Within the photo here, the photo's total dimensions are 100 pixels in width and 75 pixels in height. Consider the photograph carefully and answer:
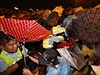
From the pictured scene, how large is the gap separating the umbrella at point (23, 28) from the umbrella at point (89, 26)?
1013 mm

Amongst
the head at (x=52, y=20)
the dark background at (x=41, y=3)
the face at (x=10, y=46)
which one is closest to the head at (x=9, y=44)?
the face at (x=10, y=46)

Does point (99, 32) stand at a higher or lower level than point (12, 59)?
higher

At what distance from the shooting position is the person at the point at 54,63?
288cm

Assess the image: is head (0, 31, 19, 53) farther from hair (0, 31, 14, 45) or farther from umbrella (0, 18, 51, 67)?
umbrella (0, 18, 51, 67)

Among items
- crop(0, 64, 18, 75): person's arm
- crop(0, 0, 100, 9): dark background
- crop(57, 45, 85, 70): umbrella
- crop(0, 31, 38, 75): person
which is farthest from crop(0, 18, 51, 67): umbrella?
crop(0, 0, 100, 9): dark background

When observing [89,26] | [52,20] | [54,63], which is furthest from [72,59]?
[52,20]

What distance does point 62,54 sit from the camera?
2992 mm

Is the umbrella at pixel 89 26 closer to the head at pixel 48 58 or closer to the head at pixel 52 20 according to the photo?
the head at pixel 48 58

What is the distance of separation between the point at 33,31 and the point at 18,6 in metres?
7.63

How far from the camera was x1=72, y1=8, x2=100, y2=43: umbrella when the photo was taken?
3.23m

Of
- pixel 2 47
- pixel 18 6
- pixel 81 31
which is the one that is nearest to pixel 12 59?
pixel 2 47

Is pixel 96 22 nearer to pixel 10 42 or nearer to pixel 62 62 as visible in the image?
pixel 62 62

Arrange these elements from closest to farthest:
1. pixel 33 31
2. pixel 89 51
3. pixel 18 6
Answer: pixel 33 31, pixel 89 51, pixel 18 6

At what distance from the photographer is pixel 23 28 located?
237 centimetres
